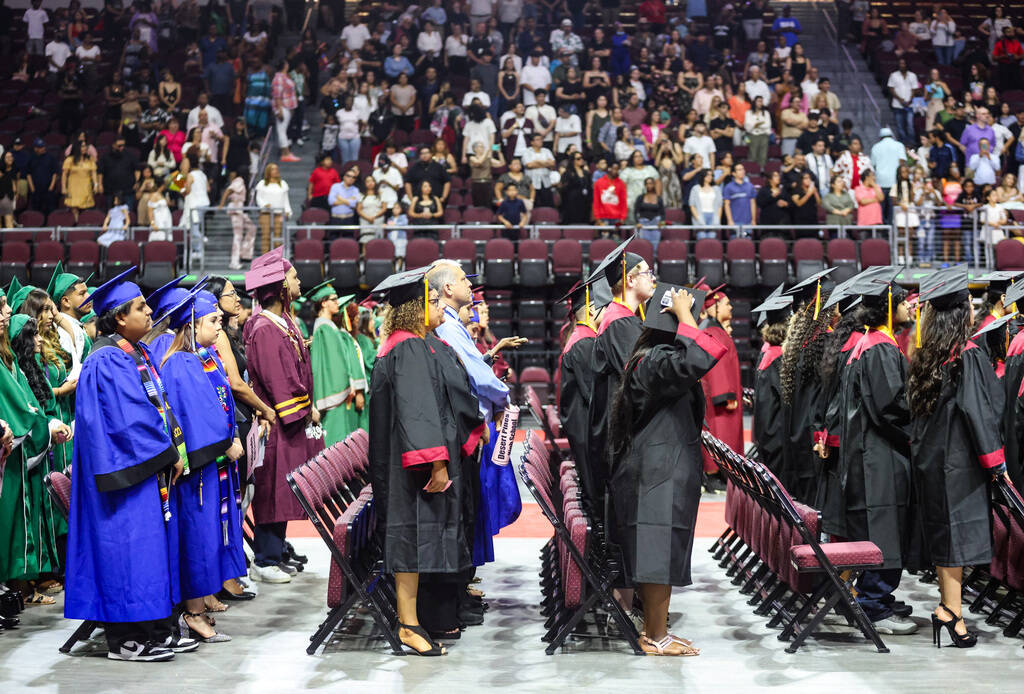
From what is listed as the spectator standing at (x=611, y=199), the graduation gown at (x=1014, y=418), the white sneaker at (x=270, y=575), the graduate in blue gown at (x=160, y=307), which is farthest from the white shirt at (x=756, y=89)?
the graduate in blue gown at (x=160, y=307)

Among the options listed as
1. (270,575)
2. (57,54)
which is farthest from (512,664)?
(57,54)

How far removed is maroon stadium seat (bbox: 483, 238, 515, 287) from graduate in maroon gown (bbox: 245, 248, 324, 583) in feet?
26.0

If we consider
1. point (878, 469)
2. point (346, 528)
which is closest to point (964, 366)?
point (878, 469)

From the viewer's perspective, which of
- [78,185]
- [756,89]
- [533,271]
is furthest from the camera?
[756,89]

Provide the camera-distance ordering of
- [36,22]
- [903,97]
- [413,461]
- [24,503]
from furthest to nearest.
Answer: [36,22]
[903,97]
[24,503]
[413,461]

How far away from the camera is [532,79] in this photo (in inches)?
762

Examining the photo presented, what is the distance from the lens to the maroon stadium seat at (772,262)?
1531cm

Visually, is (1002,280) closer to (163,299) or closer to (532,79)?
(163,299)

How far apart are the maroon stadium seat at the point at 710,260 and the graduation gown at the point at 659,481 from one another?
10.0m

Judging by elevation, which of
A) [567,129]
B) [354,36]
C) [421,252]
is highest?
[354,36]

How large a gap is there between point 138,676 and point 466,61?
54.9ft

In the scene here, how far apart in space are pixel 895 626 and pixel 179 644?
374 centimetres

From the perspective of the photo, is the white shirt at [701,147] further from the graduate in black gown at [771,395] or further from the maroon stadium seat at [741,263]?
the graduate in black gown at [771,395]

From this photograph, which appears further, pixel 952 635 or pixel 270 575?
pixel 270 575
